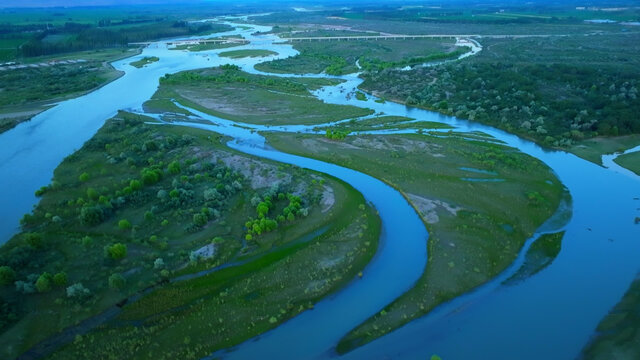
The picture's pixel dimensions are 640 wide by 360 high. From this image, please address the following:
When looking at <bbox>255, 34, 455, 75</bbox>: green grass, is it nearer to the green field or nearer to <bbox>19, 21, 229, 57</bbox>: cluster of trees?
the green field

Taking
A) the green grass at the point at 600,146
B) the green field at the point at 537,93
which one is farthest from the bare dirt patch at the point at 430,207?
the green field at the point at 537,93

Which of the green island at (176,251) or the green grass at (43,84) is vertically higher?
the green grass at (43,84)

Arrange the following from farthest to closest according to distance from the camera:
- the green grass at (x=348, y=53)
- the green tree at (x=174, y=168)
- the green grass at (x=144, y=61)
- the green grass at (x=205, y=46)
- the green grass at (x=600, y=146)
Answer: the green grass at (x=205, y=46) → the green grass at (x=144, y=61) → the green grass at (x=348, y=53) → the green grass at (x=600, y=146) → the green tree at (x=174, y=168)

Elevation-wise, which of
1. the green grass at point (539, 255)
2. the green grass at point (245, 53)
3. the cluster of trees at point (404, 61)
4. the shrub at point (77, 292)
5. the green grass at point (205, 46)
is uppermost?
the green grass at point (205, 46)

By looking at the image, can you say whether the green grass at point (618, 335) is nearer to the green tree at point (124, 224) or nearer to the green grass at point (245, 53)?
the green tree at point (124, 224)

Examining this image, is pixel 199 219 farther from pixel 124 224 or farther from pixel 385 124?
pixel 385 124

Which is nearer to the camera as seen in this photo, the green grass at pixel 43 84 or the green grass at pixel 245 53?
the green grass at pixel 43 84

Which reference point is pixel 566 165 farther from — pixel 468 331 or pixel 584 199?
pixel 468 331
